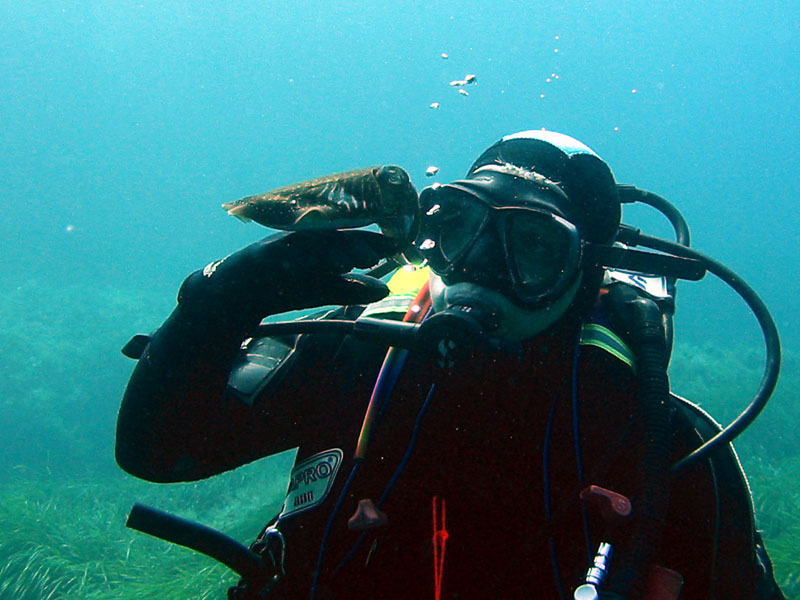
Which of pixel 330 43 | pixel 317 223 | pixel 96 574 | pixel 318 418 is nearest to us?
pixel 317 223

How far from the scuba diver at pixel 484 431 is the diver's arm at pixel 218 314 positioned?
13 mm

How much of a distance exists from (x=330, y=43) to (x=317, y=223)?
389ft

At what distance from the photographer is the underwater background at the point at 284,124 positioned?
136 ft

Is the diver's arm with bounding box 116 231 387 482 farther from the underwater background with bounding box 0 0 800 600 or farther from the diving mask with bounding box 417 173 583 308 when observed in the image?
Result: the underwater background with bounding box 0 0 800 600

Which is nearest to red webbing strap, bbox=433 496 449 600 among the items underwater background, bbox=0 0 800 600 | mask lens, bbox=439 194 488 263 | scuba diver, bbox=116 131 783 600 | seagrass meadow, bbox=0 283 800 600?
scuba diver, bbox=116 131 783 600

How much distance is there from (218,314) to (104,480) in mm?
18448

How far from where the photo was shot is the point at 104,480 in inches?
638

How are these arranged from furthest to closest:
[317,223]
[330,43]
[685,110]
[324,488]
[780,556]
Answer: [685,110] < [330,43] < [780,556] < [324,488] < [317,223]

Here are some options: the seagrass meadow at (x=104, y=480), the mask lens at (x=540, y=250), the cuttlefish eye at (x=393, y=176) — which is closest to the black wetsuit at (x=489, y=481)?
the mask lens at (x=540, y=250)

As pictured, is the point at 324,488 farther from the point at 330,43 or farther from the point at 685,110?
the point at 685,110

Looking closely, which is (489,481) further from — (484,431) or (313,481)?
(313,481)

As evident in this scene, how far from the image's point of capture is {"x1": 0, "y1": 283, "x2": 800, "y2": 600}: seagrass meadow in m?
8.76

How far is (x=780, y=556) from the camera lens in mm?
8070

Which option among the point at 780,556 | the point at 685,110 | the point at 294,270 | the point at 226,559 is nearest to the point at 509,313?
the point at 294,270
